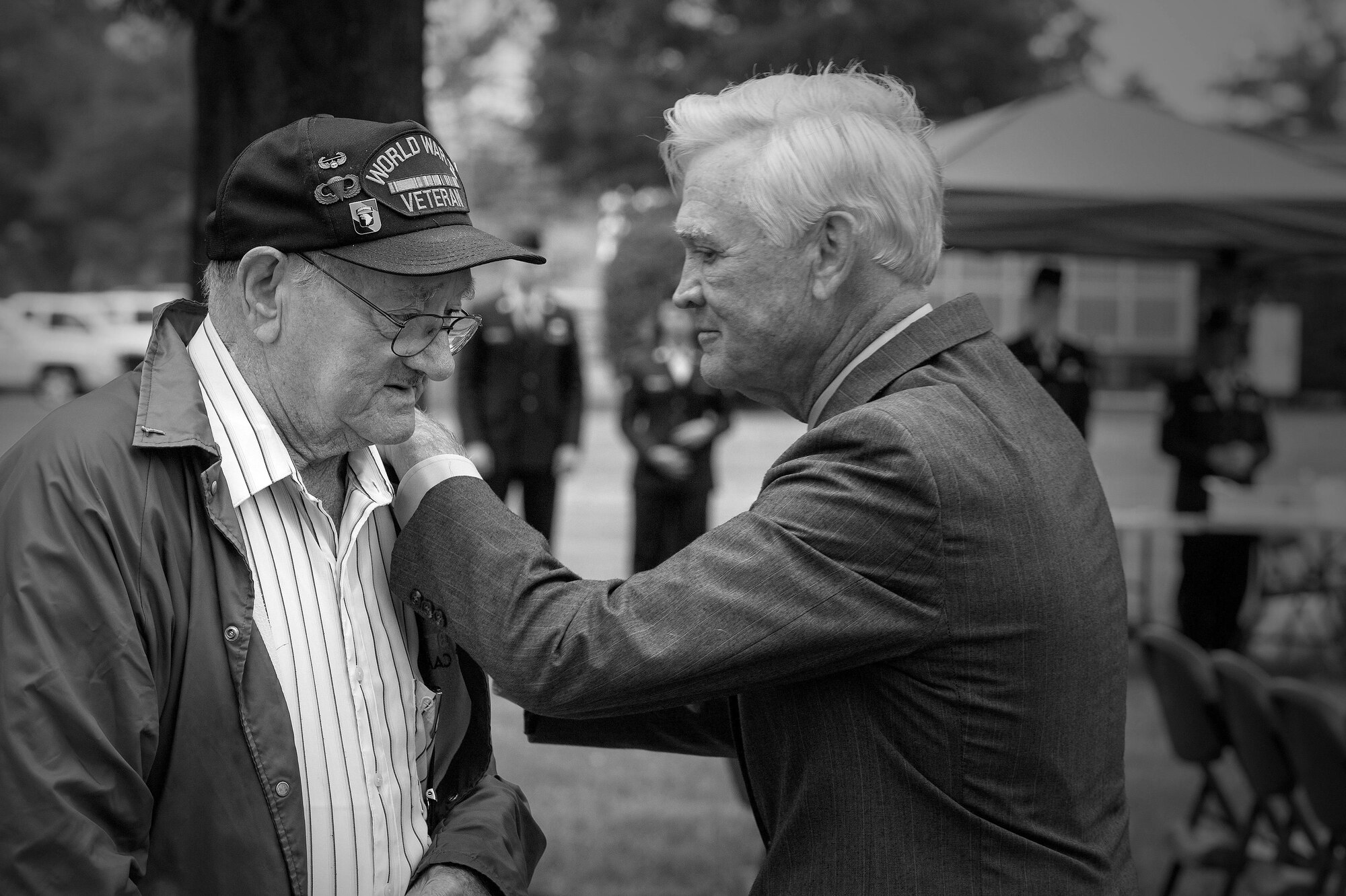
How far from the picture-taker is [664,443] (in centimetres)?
847

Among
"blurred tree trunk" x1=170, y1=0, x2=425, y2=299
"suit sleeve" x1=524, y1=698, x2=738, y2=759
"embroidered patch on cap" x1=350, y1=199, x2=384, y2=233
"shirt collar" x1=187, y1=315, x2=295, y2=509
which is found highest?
"blurred tree trunk" x1=170, y1=0, x2=425, y2=299

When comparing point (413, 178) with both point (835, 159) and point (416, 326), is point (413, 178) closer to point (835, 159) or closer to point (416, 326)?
point (416, 326)

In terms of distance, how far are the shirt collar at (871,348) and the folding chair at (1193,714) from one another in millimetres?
2839

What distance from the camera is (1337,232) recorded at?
230 inches

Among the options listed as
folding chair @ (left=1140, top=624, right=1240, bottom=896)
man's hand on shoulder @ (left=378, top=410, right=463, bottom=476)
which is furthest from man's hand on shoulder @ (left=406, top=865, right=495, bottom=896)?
folding chair @ (left=1140, top=624, right=1240, bottom=896)

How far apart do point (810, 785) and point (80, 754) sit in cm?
88

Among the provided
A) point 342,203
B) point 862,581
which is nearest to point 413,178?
point 342,203

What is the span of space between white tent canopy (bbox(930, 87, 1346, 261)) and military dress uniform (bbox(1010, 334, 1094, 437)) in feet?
5.43

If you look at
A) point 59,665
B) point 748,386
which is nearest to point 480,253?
point 748,386

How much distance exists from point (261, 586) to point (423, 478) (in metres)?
0.27

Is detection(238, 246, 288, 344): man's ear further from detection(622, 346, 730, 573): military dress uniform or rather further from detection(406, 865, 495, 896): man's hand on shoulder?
detection(622, 346, 730, 573): military dress uniform

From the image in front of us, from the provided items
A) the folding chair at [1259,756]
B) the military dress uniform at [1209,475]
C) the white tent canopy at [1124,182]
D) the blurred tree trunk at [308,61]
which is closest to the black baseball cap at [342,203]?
the blurred tree trunk at [308,61]

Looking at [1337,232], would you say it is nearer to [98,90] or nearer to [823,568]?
[823,568]

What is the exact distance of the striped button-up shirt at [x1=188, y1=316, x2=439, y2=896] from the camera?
172 centimetres
